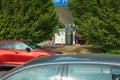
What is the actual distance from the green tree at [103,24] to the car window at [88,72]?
17695mm

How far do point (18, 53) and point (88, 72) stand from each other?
38.3 ft

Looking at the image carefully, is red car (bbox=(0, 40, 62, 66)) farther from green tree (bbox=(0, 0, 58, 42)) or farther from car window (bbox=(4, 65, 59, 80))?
car window (bbox=(4, 65, 59, 80))

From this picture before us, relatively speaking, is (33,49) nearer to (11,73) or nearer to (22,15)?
(22,15)

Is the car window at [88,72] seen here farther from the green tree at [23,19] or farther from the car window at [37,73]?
the green tree at [23,19]

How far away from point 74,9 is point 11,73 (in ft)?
76.5

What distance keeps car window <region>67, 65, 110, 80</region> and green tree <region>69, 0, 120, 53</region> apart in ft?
58.1

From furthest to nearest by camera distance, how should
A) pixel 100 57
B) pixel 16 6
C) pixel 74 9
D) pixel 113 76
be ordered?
pixel 74 9, pixel 16 6, pixel 100 57, pixel 113 76

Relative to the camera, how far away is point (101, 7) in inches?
963

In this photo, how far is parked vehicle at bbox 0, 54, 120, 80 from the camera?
5203mm

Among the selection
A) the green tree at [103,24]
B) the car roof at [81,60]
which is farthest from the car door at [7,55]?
the car roof at [81,60]

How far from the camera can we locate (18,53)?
16703 mm

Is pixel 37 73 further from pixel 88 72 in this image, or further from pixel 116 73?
pixel 116 73

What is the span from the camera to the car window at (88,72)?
5.21 meters

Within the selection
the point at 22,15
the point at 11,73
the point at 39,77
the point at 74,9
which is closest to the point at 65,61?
the point at 39,77
